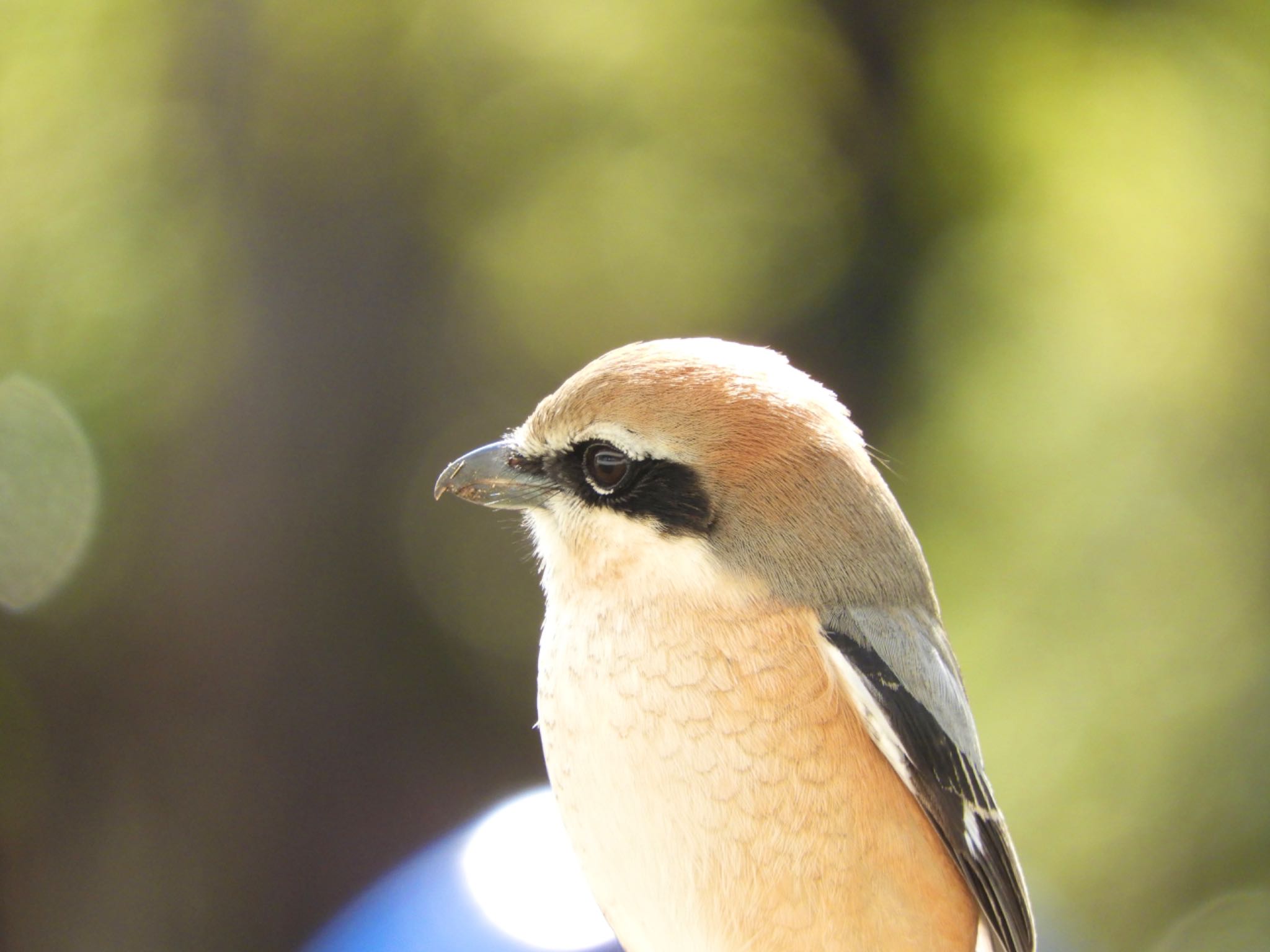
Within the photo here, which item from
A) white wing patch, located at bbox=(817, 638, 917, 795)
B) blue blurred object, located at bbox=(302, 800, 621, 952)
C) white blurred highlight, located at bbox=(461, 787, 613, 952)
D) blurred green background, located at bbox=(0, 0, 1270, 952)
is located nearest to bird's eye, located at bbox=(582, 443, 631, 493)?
white wing patch, located at bbox=(817, 638, 917, 795)

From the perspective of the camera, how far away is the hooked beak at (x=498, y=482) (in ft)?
4.58

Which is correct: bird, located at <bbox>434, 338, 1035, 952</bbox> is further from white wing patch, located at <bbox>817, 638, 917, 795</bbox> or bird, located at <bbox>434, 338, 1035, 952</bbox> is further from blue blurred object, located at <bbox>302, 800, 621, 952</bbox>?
blue blurred object, located at <bbox>302, 800, 621, 952</bbox>

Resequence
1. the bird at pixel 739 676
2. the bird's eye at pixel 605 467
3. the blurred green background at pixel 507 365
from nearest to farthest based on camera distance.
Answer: the bird at pixel 739 676 < the bird's eye at pixel 605 467 < the blurred green background at pixel 507 365

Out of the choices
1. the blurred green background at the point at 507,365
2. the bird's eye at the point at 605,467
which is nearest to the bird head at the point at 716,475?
the bird's eye at the point at 605,467

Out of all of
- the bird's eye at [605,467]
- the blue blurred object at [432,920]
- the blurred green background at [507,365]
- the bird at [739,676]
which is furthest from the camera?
the blurred green background at [507,365]

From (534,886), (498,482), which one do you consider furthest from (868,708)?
A: (534,886)

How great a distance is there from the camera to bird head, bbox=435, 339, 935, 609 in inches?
49.7

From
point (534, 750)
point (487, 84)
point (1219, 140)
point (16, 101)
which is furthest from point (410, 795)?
point (1219, 140)

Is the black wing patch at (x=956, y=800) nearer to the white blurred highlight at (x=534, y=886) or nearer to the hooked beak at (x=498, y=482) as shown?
the hooked beak at (x=498, y=482)

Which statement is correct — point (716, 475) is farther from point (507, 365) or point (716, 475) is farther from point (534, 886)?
point (507, 365)

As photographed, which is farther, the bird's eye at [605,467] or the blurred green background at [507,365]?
the blurred green background at [507,365]

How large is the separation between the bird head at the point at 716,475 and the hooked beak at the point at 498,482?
4 centimetres

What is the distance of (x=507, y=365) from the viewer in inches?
142

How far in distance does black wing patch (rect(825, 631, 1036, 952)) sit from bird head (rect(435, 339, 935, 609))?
0.10 metres
